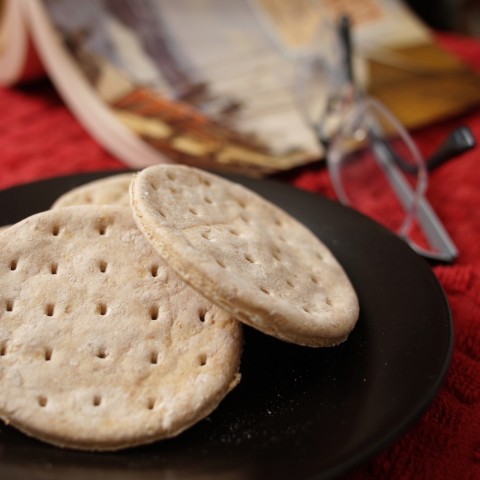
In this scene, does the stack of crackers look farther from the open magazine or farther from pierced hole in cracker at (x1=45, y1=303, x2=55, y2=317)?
the open magazine

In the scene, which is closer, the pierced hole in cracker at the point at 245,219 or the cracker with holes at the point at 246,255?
the cracker with holes at the point at 246,255

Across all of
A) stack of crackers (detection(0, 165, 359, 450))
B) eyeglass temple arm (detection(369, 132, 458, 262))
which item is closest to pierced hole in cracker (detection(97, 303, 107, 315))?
stack of crackers (detection(0, 165, 359, 450))

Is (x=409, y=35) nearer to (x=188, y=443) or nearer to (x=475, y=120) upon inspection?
(x=475, y=120)

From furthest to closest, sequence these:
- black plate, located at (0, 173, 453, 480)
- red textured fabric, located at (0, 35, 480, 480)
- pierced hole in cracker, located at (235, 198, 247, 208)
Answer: pierced hole in cracker, located at (235, 198, 247, 208) → red textured fabric, located at (0, 35, 480, 480) → black plate, located at (0, 173, 453, 480)

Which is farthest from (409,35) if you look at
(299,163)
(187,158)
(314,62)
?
(187,158)

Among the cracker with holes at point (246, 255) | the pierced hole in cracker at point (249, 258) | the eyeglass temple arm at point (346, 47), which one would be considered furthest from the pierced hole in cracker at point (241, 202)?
the eyeglass temple arm at point (346, 47)

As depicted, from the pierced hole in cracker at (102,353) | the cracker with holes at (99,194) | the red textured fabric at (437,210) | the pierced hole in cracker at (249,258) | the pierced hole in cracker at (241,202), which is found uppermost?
the pierced hole in cracker at (249,258)

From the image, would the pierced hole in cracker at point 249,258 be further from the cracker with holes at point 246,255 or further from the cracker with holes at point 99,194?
the cracker with holes at point 99,194
